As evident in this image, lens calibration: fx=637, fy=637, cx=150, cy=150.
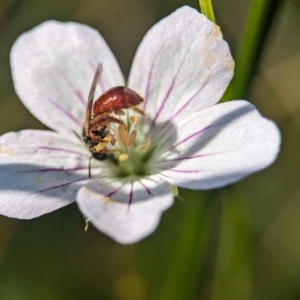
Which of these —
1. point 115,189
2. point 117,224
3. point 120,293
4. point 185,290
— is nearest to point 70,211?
point 120,293

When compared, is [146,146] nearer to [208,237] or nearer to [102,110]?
[102,110]

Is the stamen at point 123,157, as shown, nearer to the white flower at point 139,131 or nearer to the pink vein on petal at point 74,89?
the white flower at point 139,131

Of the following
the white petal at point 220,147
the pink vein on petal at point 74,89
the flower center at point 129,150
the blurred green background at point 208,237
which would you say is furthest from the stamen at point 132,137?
the blurred green background at point 208,237

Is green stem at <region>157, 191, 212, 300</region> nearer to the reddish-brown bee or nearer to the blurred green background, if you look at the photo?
the blurred green background

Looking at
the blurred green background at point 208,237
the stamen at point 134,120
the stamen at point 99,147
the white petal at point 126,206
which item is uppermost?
the white petal at point 126,206

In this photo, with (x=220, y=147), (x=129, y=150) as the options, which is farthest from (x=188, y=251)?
(x=220, y=147)
